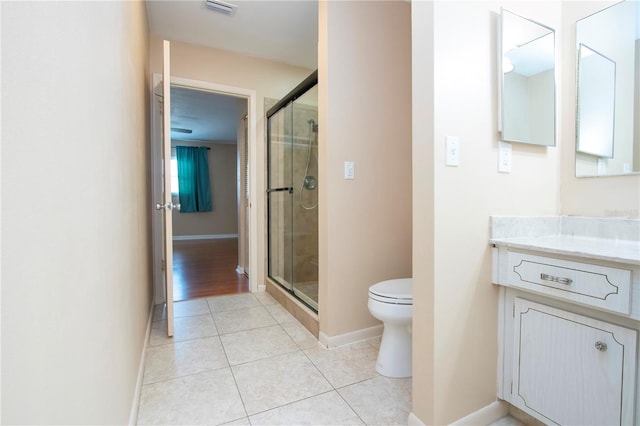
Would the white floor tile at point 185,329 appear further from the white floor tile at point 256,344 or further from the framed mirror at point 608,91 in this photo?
the framed mirror at point 608,91

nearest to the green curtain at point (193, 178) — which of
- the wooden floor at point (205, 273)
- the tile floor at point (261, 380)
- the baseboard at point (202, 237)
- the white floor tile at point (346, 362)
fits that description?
the baseboard at point (202, 237)

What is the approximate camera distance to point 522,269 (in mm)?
1280

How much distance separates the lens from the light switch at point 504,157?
1394 mm

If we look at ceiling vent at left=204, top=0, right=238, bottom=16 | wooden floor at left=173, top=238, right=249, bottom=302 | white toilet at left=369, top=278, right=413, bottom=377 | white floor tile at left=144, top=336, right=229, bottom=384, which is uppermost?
ceiling vent at left=204, top=0, right=238, bottom=16

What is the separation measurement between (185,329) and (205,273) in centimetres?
192

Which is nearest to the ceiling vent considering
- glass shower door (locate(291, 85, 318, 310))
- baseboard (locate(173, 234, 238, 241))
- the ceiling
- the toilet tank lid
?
the ceiling

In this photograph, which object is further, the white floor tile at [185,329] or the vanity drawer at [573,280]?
the white floor tile at [185,329]

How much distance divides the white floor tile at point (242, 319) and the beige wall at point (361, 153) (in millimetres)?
643

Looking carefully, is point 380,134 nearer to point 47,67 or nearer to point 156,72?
point 47,67

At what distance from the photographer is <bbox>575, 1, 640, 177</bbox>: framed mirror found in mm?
1385

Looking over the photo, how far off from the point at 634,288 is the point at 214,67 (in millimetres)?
3494

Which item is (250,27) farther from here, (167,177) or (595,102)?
(595,102)

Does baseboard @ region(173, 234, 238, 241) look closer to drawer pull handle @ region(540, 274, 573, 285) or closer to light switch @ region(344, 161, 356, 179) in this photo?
light switch @ region(344, 161, 356, 179)

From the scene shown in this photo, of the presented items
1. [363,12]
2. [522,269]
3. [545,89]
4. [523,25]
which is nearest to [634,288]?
[522,269]
